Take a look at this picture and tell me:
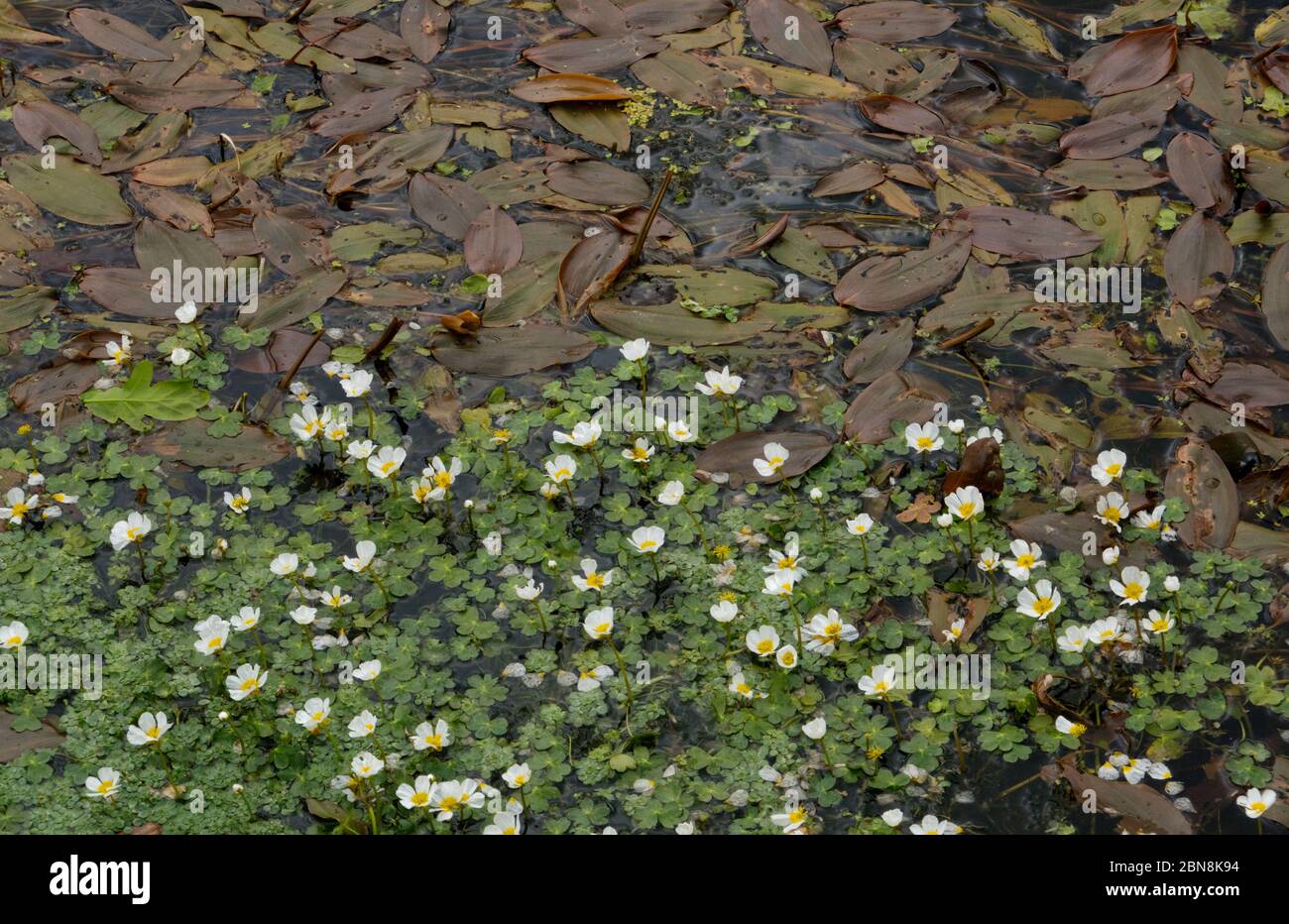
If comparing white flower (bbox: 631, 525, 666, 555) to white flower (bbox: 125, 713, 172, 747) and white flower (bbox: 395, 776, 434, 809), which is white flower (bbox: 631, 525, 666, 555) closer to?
white flower (bbox: 395, 776, 434, 809)

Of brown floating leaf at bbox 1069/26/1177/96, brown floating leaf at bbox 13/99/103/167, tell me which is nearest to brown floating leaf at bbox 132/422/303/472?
brown floating leaf at bbox 13/99/103/167

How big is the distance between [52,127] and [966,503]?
345 cm

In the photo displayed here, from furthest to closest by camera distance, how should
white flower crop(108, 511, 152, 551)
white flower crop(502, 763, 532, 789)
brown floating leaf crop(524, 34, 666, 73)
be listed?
brown floating leaf crop(524, 34, 666, 73)
white flower crop(108, 511, 152, 551)
white flower crop(502, 763, 532, 789)

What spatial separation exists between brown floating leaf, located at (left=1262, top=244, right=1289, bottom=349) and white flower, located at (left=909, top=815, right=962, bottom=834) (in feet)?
6.59

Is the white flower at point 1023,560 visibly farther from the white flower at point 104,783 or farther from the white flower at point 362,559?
the white flower at point 104,783

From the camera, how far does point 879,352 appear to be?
3.90 metres

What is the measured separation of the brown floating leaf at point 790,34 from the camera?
4844 mm

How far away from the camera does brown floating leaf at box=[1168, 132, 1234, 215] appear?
4.32m

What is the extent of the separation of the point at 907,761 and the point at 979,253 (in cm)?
188

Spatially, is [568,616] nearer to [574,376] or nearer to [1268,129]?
[574,376]

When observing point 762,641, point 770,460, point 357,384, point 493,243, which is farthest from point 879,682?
point 493,243

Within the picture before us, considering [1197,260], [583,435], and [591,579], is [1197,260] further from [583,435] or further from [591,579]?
[591,579]

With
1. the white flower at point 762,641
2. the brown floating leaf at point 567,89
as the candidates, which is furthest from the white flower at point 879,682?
the brown floating leaf at point 567,89
